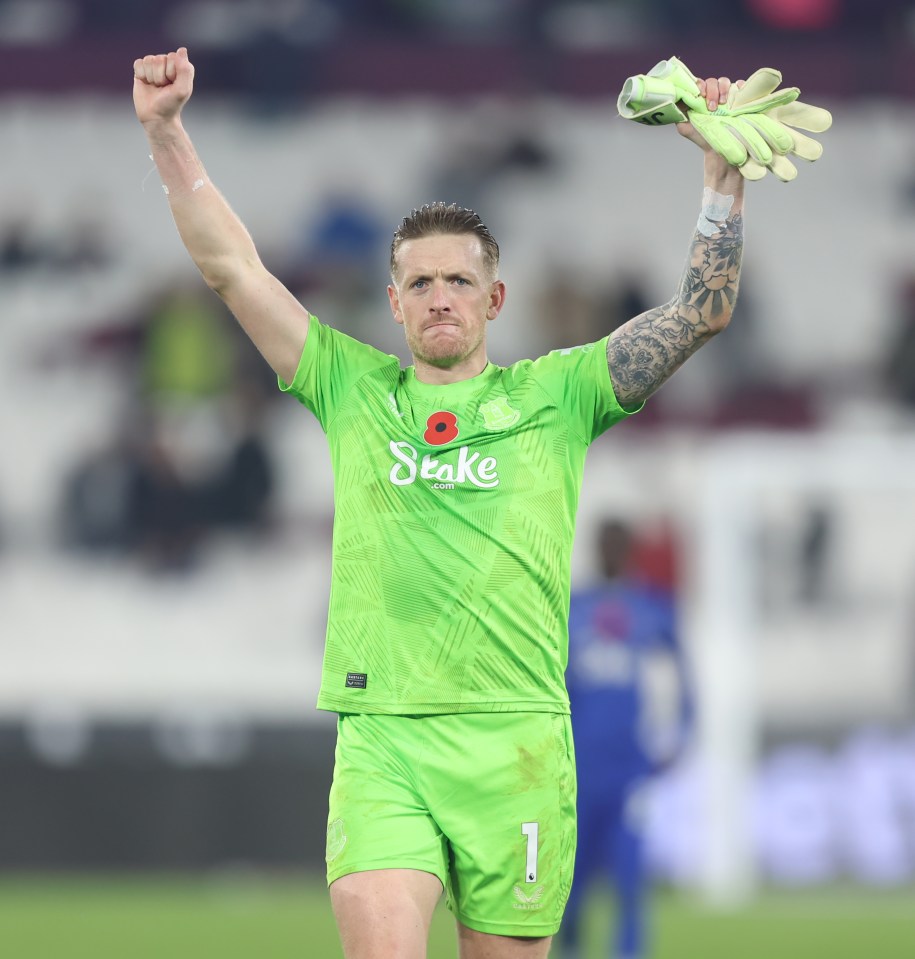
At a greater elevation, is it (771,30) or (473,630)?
(771,30)

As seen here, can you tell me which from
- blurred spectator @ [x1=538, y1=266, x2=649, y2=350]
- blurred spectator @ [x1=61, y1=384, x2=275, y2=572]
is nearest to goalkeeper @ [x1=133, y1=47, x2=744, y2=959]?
blurred spectator @ [x1=61, y1=384, x2=275, y2=572]

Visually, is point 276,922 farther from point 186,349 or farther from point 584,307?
point 584,307

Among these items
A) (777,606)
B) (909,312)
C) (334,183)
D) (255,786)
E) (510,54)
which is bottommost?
(255,786)

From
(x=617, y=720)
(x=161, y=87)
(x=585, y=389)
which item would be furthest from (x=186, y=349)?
(x=585, y=389)

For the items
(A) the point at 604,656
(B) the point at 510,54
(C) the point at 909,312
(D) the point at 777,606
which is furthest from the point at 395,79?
(A) the point at 604,656

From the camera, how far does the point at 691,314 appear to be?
4973 millimetres

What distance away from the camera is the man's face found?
502 cm

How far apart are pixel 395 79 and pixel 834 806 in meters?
8.67

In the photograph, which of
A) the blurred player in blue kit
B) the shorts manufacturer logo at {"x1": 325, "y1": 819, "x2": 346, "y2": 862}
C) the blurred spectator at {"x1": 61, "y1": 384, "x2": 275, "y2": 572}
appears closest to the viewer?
the shorts manufacturer logo at {"x1": 325, "y1": 819, "x2": 346, "y2": 862}

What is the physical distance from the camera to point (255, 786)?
45.5ft

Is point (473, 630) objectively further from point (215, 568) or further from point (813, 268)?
point (813, 268)

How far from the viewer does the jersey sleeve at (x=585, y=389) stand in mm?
5055

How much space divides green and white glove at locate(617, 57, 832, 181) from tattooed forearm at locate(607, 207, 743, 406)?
0.68 ft

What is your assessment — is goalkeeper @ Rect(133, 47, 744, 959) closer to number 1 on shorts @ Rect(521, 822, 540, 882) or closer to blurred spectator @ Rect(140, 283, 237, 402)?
number 1 on shorts @ Rect(521, 822, 540, 882)
